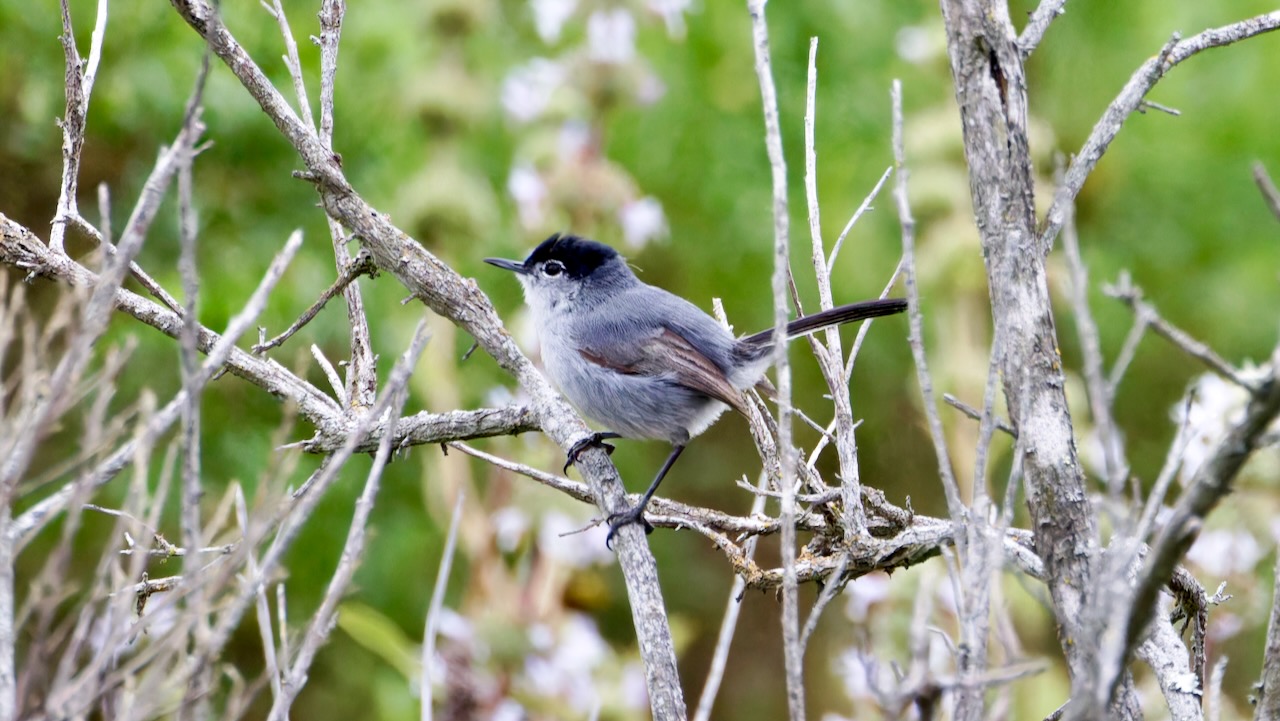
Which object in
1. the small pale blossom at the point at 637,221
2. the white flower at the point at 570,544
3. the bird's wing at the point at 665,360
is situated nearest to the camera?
the bird's wing at the point at 665,360

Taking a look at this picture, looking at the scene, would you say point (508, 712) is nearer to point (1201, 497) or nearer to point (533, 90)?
point (533, 90)

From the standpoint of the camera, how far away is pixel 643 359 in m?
3.46

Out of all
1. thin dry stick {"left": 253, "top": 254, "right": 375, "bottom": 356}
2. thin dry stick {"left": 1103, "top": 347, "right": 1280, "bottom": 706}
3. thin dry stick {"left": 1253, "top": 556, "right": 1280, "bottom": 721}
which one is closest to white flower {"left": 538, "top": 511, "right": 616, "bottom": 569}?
thin dry stick {"left": 253, "top": 254, "right": 375, "bottom": 356}

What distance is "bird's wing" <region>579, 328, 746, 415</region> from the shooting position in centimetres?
329

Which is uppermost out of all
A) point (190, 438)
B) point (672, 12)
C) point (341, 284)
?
point (672, 12)

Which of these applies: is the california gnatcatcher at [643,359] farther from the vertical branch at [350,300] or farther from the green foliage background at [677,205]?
the green foliage background at [677,205]

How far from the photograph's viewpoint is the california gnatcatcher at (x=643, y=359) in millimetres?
3393

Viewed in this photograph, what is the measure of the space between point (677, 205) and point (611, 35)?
1.88 meters

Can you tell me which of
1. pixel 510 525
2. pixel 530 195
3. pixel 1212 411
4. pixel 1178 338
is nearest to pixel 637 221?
pixel 530 195

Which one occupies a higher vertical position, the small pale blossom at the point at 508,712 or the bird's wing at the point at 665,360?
the bird's wing at the point at 665,360

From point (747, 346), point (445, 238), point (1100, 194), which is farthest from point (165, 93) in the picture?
point (1100, 194)

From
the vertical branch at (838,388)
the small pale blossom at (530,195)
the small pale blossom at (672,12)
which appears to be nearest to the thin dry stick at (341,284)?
the vertical branch at (838,388)

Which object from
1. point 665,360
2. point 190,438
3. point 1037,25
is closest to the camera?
point 190,438

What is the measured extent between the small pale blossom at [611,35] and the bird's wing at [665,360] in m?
2.36
